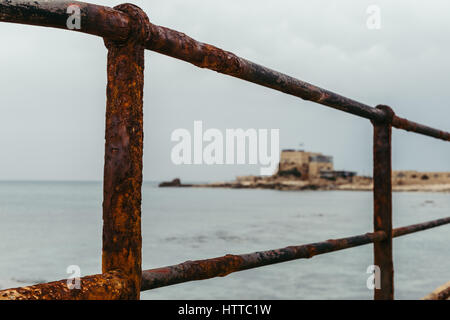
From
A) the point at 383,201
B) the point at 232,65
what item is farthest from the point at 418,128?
the point at 232,65

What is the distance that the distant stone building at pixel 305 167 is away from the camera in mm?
93562

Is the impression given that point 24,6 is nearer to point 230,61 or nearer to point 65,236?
point 230,61

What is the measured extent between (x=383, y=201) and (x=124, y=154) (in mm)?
1542

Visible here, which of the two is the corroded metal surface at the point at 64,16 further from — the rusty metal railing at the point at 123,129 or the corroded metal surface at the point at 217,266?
the corroded metal surface at the point at 217,266

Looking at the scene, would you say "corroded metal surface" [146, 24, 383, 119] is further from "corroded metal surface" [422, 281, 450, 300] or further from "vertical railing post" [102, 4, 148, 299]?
"corroded metal surface" [422, 281, 450, 300]

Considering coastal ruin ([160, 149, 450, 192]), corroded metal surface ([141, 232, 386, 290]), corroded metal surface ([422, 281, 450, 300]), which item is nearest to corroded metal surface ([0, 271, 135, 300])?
corroded metal surface ([141, 232, 386, 290])

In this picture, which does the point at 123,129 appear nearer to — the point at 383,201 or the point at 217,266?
the point at 217,266

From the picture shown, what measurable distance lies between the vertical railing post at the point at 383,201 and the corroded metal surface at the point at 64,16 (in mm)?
1482

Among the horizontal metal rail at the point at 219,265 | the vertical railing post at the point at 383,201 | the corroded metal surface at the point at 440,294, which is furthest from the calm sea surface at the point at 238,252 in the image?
the horizontal metal rail at the point at 219,265

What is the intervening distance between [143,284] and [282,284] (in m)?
18.3

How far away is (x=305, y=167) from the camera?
96.9 m

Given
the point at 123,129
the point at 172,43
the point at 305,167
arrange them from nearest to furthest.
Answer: the point at 123,129 < the point at 172,43 < the point at 305,167

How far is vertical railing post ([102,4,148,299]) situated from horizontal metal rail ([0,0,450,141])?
4 cm
